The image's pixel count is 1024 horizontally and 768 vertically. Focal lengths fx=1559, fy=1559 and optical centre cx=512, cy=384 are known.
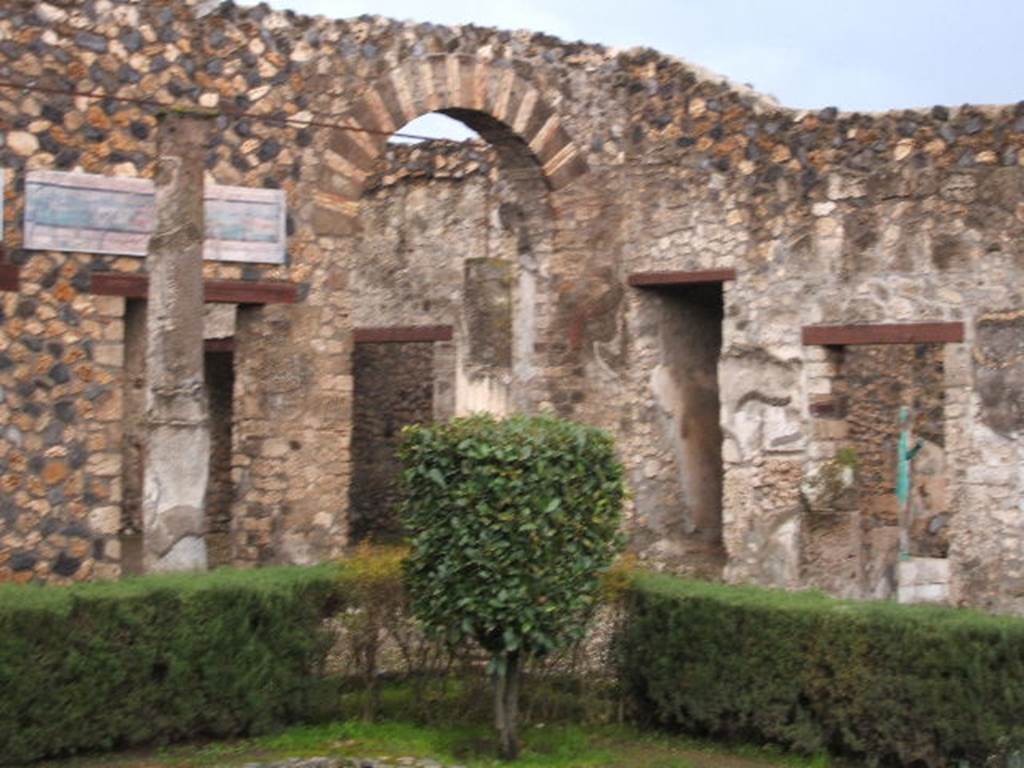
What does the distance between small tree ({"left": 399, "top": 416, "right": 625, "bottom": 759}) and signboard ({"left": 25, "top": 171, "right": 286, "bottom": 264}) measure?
3277 mm

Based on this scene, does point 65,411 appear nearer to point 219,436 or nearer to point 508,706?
point 508,706

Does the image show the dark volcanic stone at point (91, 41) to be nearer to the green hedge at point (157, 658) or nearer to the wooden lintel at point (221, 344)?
the green hedge at point (157, 658)

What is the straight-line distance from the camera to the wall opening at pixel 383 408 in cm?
1692

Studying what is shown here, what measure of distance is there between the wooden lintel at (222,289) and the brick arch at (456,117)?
711 millimetres

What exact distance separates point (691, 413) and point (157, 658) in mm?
6654

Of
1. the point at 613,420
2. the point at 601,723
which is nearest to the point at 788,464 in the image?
the point at 613,420

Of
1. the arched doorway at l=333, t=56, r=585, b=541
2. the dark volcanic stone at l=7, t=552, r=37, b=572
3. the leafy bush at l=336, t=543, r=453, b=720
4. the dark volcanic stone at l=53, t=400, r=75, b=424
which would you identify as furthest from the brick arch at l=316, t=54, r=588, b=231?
the leafy bush at l=336, t=543, r=453, b=720

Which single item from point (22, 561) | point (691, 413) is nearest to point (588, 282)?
point (691, 413)

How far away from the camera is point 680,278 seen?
1224 cm

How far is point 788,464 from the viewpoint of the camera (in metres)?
11.6

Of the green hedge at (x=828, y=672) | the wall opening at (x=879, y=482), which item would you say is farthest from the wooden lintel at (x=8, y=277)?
the wall opening at (x=879, y=482)

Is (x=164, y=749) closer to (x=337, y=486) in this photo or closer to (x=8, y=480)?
(x=8, y=480)

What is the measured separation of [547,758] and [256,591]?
1590 mm

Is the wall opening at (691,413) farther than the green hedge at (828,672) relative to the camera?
Yes
